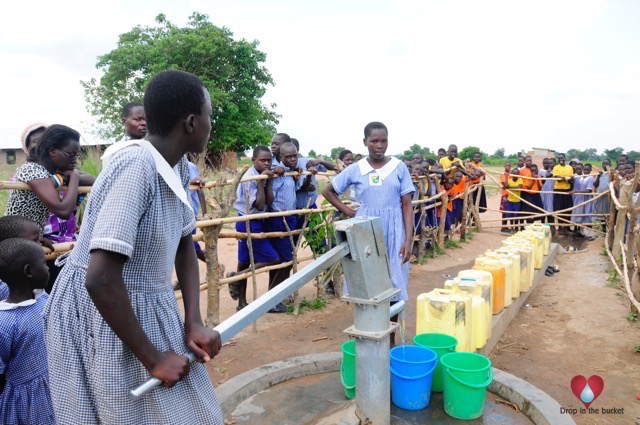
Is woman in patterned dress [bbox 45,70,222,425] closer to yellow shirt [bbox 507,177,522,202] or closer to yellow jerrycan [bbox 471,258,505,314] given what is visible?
yellow jerrycan [bbox 471,258,505,314]

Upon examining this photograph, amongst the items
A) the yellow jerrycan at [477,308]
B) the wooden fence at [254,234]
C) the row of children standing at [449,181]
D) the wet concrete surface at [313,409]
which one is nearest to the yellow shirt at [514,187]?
the row of children standing at [449,181]

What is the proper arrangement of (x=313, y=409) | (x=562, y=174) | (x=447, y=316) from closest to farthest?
(x=313, y=409) < (x=447, y=316) < (x=562, y=174)

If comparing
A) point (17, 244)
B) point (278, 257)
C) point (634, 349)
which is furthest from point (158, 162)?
point (634, 349)

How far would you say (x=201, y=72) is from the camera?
20.3 m

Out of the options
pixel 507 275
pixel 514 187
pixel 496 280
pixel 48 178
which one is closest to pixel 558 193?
pixel 514 187

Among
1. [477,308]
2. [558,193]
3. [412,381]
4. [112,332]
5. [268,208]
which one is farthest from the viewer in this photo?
[558,193]

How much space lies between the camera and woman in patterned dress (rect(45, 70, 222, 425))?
1.22 meters

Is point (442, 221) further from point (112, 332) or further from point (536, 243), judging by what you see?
point (112, 332)

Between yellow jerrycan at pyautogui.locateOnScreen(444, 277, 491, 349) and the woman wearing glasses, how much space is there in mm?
2613

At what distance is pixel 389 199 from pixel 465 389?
145 centimetres

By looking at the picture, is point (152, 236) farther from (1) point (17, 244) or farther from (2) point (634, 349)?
(2) point (634, 349)

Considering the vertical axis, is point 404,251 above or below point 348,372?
Answer: above

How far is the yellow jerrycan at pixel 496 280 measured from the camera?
431cm

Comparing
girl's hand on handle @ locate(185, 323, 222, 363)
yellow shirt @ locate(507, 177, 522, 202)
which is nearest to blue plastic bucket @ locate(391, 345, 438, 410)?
→ girl's hand on handle @ locate(185, 323, 222, 363)
